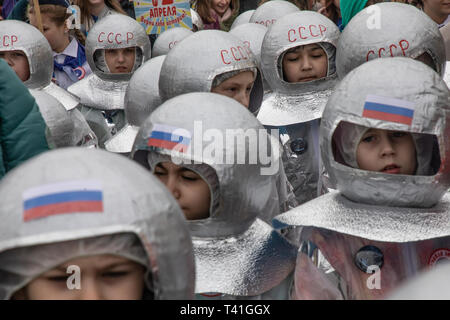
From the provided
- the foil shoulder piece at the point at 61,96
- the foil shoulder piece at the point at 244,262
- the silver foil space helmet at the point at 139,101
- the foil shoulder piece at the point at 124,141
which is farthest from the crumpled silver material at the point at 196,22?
the foil shoulder piece at the point at 244,262

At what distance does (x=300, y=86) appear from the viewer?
4.61 meters

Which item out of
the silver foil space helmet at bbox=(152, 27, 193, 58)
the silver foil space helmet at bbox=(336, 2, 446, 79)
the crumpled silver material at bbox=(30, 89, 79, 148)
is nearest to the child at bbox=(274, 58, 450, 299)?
the silver foil space helmet at bbox=(336, 2, 446, 79)

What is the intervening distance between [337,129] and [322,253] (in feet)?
1.81

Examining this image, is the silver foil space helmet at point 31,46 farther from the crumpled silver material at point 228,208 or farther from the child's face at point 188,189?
the child's face at point 188,189

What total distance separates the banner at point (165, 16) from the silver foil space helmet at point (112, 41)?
23.7 inches

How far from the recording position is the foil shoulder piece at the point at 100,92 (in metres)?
6.07

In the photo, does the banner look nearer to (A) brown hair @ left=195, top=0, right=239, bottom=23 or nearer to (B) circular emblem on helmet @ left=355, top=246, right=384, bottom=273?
(A) brown hair @ left=195, top=0, right=239, bottom=23

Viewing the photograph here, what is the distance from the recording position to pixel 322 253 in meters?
2.73

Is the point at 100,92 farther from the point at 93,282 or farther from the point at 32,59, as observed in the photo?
the point at 93,282

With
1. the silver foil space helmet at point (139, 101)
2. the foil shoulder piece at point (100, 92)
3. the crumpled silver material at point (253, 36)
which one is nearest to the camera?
the silver foil space helmet at point (139, 101)

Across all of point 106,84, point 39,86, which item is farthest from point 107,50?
point 39,86

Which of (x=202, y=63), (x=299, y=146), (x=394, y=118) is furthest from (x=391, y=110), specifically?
(x=299, y=146)

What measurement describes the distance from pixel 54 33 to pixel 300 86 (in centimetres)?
293

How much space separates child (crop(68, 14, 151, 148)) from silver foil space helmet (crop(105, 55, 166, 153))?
2.97 feet
